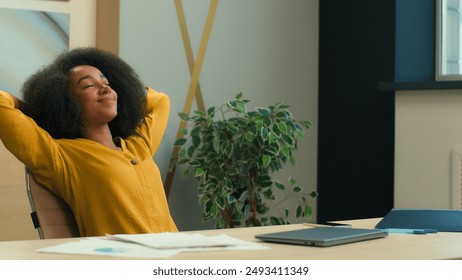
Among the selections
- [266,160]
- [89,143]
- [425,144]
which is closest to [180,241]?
[89,143]

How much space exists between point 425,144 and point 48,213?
2.46 metres

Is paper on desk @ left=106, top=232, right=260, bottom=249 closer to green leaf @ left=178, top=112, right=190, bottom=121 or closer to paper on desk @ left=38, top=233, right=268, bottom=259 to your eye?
paper on desk @ left=38, top=233, right=268, bottom=259

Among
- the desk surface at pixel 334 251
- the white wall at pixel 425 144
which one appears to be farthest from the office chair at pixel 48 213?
the white wall at pixel 425 144

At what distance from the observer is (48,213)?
2350 mm

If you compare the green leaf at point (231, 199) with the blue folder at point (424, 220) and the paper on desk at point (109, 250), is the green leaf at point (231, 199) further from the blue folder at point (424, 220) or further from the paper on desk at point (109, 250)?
the paper on desk at point (109, 250)

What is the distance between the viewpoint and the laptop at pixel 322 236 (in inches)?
64.1

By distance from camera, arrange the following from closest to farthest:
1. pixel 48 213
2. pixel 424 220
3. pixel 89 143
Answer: pixel 424 220 < pixel 48 213 < pixel 89 143

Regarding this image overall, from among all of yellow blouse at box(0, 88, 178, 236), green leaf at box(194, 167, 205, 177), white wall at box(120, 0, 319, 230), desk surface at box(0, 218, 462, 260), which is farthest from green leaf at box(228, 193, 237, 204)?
desk surface at box(0, 218, 462, 260)

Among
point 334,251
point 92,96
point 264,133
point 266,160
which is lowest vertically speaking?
point 334,251

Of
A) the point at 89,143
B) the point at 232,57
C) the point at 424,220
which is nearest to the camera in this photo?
the point at 424,220

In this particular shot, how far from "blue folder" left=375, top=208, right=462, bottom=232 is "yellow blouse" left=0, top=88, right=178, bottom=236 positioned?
76 centimetres

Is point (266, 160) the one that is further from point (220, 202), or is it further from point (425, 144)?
point (425, 144)

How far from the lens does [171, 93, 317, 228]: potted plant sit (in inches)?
161
